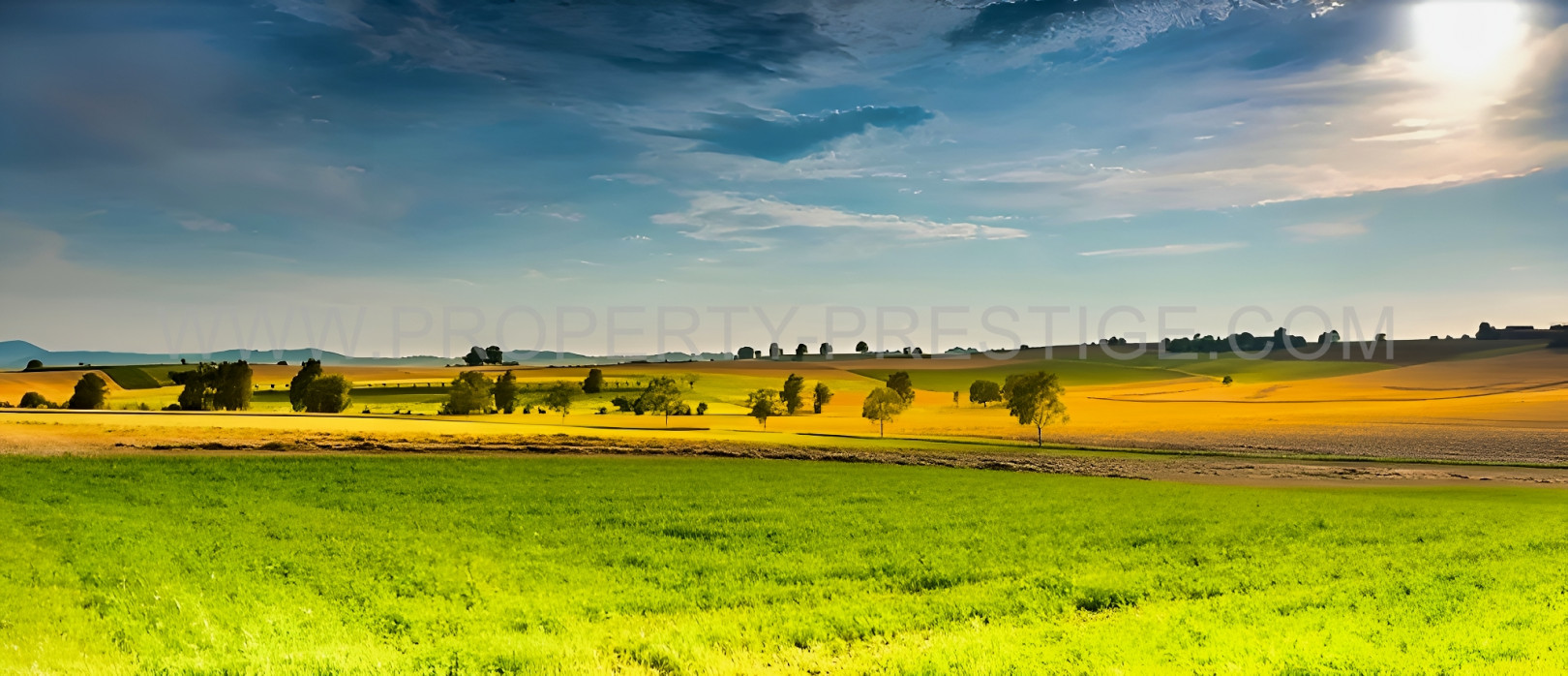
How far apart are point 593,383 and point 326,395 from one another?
38.9m

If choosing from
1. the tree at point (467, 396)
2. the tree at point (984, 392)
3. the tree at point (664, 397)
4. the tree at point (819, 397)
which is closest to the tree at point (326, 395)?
the tree at point (467, 396)

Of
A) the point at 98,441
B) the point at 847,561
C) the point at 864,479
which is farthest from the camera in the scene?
the point at 98,441

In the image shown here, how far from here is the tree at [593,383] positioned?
132887mm

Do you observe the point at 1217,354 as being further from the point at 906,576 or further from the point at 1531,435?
the point at 906,576

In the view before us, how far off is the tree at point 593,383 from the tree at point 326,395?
114ft

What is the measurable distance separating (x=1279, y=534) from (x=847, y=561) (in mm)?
11763

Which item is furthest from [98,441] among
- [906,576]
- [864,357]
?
[864,357]

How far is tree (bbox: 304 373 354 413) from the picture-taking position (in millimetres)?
107500

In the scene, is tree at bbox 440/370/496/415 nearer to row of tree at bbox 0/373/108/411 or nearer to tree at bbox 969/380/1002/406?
row of tree at bbox 0/373/108/411

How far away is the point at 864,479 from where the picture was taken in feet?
121

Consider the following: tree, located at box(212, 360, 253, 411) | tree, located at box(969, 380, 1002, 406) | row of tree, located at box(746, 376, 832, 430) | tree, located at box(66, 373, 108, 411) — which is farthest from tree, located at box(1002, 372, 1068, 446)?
tree, located at box(66, 373, 108, 411)

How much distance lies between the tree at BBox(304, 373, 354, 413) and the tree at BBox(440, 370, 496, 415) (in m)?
12.2

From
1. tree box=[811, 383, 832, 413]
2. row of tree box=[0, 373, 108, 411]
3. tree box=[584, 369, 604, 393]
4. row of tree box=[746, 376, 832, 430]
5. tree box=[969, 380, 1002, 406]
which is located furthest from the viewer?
tree box=[584, 369, 604, 393]

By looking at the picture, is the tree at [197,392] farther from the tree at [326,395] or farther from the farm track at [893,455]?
the farm track at [893,455]
